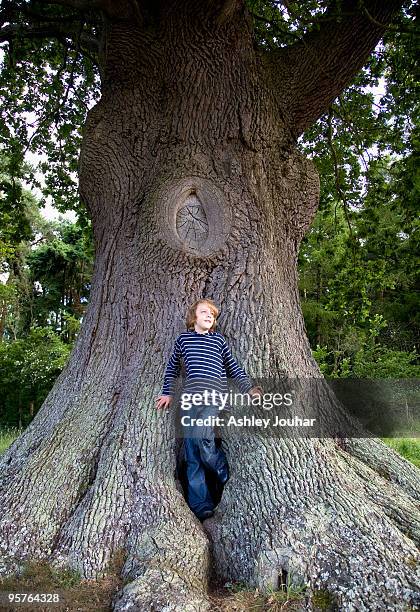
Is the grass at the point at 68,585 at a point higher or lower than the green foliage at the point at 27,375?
lower

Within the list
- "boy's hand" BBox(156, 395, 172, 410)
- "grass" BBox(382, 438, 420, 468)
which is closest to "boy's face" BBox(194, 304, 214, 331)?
"boy's hand" BBox(156, 395, 172, 410)

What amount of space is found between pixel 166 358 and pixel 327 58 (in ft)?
13.0

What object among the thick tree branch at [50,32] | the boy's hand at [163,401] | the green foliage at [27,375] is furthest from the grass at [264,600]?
the green foliage at [27,375]

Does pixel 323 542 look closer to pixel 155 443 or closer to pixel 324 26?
pixel 155 443

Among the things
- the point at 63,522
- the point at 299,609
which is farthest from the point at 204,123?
the point at 299,609

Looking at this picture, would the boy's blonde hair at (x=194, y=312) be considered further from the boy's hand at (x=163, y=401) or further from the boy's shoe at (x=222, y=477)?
the boy's shoe at (x=222, y=477)

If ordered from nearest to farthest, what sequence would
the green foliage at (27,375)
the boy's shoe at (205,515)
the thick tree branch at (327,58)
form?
the boy's shoe at (205,515) → the thick tree branch at (327,58) → the green foliage at (27,375)

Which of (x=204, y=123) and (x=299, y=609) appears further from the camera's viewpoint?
(x=204, y=123)

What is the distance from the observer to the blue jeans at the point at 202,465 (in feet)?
12.5

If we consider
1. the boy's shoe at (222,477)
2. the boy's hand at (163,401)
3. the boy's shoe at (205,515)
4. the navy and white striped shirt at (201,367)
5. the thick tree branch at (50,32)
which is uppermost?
the thick tree branch at (50,32)

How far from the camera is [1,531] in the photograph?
3387 mm

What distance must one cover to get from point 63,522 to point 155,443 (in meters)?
0.85

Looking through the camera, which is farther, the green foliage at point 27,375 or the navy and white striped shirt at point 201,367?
the green foliage at point 27,375

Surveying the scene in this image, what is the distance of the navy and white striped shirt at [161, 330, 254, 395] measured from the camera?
4.12m
